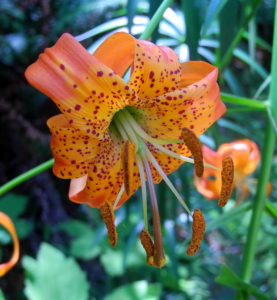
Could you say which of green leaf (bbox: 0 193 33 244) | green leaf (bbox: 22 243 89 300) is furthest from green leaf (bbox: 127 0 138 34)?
green leaf (bbox: 0 193 33 244)

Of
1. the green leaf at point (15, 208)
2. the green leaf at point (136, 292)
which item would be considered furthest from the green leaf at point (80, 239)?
the green leaf at point (136, 292)

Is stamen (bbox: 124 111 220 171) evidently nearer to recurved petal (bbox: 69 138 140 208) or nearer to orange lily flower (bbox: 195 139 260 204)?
recurved petal (bbox: 69 138 140 208)

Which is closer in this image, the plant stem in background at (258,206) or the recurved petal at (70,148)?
the recurved petal at (70,148)

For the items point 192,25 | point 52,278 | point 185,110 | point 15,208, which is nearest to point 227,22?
point 192,25

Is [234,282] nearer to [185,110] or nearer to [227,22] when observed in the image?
[185,110]

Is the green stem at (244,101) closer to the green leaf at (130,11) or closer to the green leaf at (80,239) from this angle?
the green leaf at (130,11)

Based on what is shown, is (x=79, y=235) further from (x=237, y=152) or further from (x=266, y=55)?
(x=266, y=55)

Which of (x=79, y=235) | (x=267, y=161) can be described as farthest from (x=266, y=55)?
(x=267, y=161)
